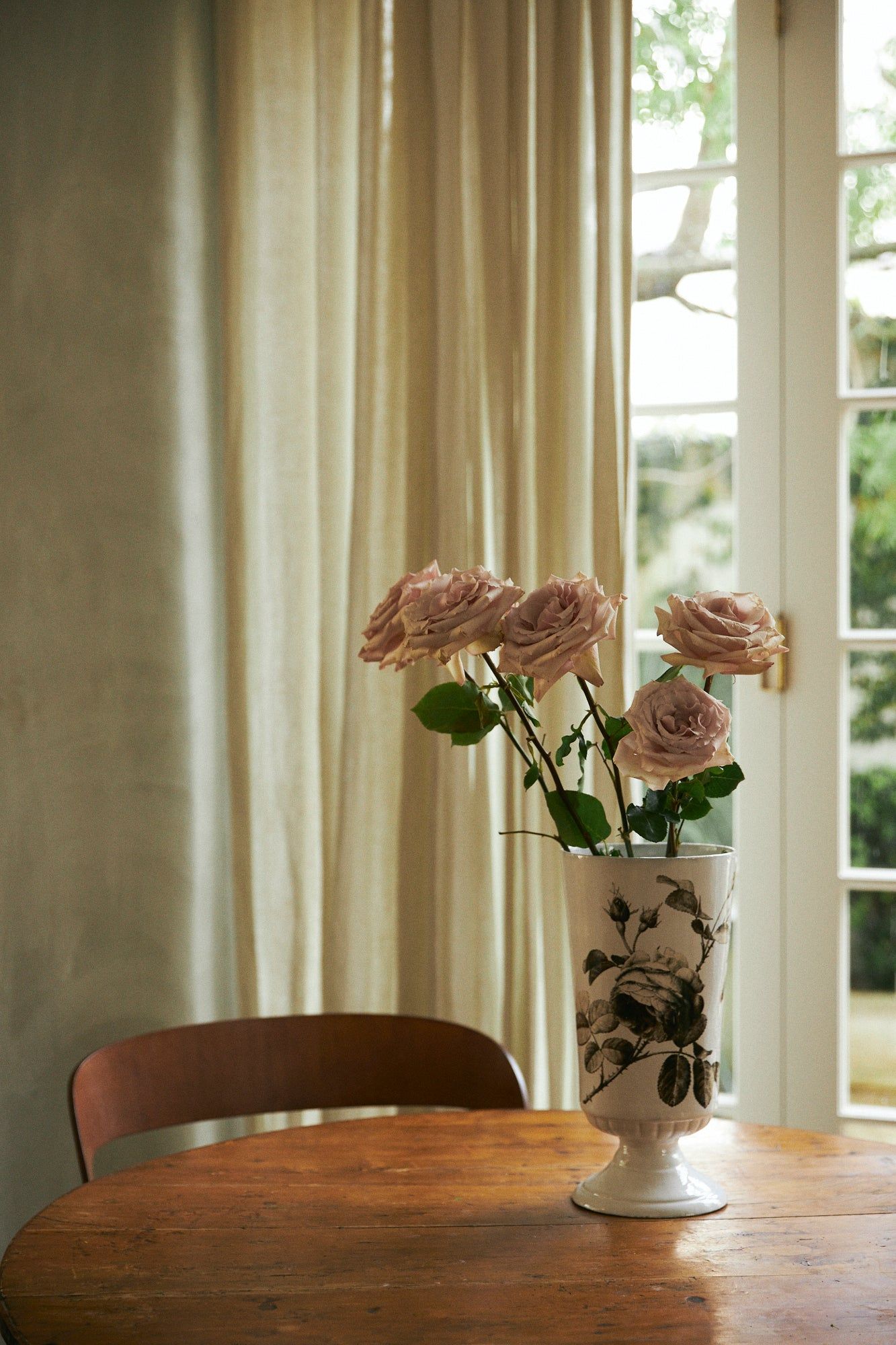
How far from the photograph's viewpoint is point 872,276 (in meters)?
2.12

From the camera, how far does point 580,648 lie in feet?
3.43

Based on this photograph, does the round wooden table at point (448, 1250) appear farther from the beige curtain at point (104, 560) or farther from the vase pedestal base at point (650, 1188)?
the beige curtain at point (104, 560)

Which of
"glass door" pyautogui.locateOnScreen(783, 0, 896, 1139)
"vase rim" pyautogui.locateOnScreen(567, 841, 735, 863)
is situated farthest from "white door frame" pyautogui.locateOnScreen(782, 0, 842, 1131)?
"vase rim" pyautogui.locateOnScreen(567, 841, 735, 863)

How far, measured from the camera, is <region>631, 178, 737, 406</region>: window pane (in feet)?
7.16

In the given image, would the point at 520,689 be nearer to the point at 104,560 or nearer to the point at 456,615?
the point at 456,615

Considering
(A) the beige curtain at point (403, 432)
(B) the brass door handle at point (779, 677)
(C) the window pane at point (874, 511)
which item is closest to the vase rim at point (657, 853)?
(A) the beige curtain at point (403, 432)

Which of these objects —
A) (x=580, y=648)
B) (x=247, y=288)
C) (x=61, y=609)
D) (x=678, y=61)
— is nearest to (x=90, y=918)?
(x=61, y=609)

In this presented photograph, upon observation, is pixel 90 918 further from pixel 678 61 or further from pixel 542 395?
pixel 678 61

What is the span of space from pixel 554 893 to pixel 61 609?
0.91 meters

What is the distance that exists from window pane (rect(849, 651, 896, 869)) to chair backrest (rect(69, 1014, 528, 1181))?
813 mm

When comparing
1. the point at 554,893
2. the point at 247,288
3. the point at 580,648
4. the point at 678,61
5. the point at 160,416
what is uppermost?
the point at 678,61

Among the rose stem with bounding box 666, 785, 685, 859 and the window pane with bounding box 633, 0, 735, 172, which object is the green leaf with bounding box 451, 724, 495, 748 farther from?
the window pane with bounding box 633, 0, 735, 172

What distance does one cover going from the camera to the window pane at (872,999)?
212 cm

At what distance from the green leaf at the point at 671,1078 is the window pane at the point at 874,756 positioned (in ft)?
3.62
